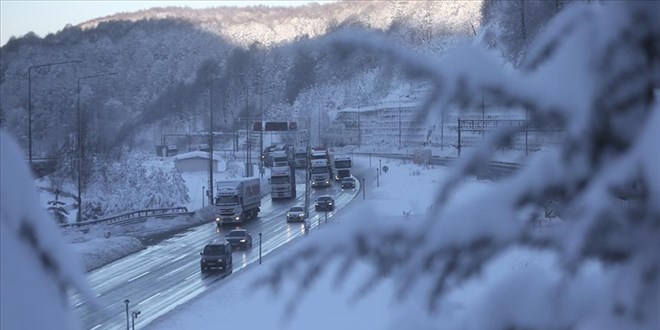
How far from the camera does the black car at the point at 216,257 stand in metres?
18.3

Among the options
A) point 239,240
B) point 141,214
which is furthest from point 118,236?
point 141,214

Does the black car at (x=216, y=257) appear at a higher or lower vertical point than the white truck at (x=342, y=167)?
lower

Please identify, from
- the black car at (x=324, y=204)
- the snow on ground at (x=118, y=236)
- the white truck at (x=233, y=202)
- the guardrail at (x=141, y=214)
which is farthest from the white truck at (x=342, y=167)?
the black car at (x=324, y=204)

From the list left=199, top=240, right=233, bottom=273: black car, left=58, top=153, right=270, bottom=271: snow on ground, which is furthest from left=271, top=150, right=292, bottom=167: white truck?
left=199, top=240, right=233, bottom=273: black car

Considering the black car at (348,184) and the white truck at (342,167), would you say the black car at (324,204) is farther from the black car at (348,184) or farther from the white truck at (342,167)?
the white truck at (342,167)

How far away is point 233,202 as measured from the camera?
29.0 meters

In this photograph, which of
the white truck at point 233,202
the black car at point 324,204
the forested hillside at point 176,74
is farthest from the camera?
the white truck at point 233,202

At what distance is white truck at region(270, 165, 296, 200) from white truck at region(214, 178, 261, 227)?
7.01m

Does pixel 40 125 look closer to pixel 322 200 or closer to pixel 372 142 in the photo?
pixel 372 142

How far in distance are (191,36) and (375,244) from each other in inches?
5202

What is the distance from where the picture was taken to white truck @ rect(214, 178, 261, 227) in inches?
1136

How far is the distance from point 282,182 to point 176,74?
263 feet

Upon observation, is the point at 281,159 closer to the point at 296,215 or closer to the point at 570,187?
the point at 296,215

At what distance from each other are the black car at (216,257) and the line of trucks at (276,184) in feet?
32.4
